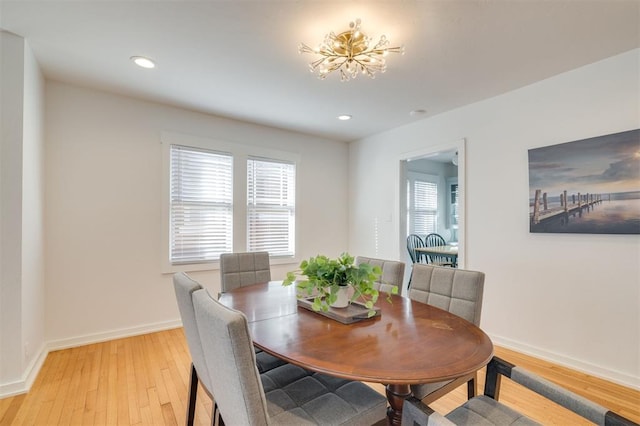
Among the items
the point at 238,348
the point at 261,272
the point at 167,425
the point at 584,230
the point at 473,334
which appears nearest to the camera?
the point at 238,348

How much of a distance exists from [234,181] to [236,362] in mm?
3271

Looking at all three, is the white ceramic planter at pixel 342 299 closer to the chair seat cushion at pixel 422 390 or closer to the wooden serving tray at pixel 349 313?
the wooden serving tray at pixel 349 313

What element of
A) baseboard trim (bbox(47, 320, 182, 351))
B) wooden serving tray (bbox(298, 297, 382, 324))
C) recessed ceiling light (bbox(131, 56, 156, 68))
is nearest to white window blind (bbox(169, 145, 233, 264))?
baseboard trim (bbox(47, 320, 182, 351))

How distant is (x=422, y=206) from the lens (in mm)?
6066

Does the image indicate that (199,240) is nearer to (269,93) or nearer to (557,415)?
(269,93)

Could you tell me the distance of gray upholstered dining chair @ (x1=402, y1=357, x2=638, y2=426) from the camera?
103 centimetres

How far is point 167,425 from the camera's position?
73.9 inches

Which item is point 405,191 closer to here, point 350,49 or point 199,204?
point 350,49

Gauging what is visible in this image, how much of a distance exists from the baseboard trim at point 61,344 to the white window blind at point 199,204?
73 cm

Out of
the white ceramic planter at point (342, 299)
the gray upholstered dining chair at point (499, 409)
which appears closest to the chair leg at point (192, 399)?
the white ceramic planter at point (342, 299)

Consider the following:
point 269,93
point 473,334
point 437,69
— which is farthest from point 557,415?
point 269,93

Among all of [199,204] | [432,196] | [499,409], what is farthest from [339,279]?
[432,196]

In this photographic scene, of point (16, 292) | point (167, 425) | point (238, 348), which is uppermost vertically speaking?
point (238, 348)

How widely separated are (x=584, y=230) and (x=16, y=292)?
14.4 feet
